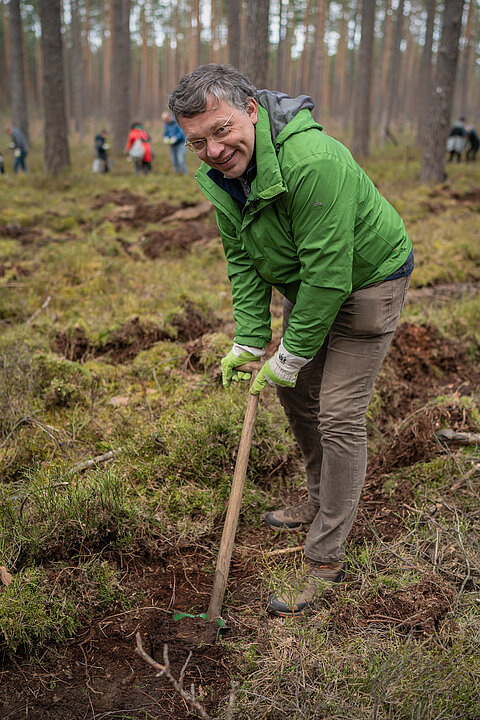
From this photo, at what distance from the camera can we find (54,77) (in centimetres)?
1265

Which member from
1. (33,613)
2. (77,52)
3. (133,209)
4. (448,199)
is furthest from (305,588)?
(77,52)

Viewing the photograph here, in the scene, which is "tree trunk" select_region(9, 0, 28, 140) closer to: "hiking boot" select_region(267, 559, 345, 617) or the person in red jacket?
the person in red jacket

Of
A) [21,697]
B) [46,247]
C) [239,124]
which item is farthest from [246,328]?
[46,247]

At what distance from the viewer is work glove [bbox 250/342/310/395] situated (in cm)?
234

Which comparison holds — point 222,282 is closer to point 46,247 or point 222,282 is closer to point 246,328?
point 46,247

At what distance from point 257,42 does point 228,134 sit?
7.45 meters

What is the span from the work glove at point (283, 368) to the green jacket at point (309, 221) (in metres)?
0.04

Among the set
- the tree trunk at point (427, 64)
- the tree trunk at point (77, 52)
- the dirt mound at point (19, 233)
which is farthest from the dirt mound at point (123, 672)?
the tree trunk at point (77, 52)

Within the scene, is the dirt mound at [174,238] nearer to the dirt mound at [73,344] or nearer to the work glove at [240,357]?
the dirt mound at [73,344]

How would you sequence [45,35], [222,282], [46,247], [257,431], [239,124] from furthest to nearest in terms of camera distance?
[45,35], [46,247], [222,282], [257,431], [239,124]

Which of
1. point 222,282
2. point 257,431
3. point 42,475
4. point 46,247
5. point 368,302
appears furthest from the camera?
point 46,247

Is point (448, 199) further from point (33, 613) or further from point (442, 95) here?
point (33, 613)

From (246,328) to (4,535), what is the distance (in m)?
1.49

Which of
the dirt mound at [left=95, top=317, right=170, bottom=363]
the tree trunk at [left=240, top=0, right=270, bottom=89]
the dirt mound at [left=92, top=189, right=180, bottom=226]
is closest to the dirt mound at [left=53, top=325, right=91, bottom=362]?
the dirt mound at [left=95, top=317, right=170, bottom=363]
